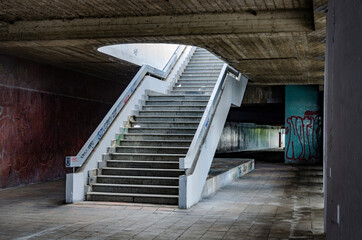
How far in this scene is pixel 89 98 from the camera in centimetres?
1670

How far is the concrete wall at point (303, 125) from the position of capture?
21734mm

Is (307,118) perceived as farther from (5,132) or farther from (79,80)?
(5,132)

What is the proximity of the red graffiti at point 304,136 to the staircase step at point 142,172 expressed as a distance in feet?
40.5

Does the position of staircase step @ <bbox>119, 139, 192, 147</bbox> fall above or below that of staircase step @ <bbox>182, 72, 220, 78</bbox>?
below

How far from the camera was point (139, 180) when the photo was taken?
35.7ft

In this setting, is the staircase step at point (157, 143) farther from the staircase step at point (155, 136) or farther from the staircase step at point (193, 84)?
the staircase step at point (193, 84)

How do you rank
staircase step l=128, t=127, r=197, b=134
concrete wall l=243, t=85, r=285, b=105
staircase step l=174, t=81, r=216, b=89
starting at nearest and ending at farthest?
1. staircase step l=128, t=127, r=197, b=134
2. staircase step l=174, t=81, r=216, b=89
3. concrete wall l=243, t=85, r=285, b=105

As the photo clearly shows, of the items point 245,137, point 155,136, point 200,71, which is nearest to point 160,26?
point 155,136

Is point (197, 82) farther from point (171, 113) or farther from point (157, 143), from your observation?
point (157, 143)

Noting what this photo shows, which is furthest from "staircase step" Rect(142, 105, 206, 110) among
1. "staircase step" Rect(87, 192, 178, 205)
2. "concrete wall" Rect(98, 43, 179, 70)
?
"staircase step" Rect(87, 192, 178, 205)

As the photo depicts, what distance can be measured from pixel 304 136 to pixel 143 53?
34.0 feet

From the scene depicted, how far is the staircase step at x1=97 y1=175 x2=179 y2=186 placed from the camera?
35.0 feet

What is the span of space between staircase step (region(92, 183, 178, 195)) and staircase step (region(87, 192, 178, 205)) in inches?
9.0

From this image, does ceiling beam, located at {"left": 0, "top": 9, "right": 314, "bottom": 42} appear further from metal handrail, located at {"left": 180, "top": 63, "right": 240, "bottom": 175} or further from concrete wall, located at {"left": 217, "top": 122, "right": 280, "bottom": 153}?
concrete wall, located at {"left": 217, "top": 122, "right": 280, "bottom": 153}
